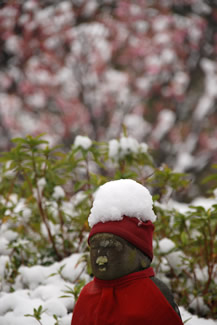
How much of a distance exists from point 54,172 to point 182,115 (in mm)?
4989

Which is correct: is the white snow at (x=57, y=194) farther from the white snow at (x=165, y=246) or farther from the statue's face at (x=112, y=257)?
the statue's face at (x=112, y=257)

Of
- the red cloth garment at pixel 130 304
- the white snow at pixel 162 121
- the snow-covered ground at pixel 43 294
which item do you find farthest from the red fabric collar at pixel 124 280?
the white snow at pixel 162 121

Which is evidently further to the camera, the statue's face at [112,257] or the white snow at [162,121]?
the white snow at [162,121]

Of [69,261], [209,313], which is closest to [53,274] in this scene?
[69,261]

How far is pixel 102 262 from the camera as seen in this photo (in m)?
1.17

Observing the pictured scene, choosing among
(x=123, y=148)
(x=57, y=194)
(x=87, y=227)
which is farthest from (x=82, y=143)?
(x=87, y=227)

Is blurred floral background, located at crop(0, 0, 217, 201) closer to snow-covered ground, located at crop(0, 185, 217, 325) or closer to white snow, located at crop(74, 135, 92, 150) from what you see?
white snow, located at crop(74, 135, 92, 150)

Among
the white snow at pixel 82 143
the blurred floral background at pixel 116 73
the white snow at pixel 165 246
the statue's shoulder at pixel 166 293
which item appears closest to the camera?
the statue's shoulder at pixel 166 293

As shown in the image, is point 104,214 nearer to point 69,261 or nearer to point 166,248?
point 166,248

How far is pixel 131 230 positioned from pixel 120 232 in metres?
0.05

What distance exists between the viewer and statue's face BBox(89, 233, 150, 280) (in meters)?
1.17

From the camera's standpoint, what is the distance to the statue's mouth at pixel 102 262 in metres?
1.17

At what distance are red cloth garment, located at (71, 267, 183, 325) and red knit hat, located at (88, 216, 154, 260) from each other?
0.12 metres

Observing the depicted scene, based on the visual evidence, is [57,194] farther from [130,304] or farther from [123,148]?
[130,304]
